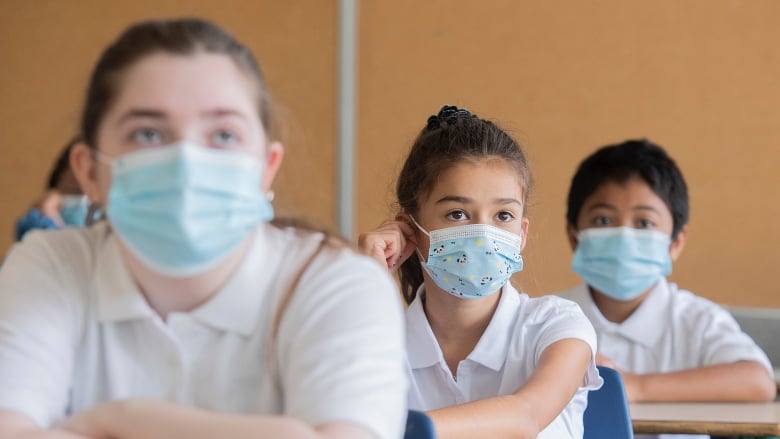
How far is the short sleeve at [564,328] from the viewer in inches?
82.4

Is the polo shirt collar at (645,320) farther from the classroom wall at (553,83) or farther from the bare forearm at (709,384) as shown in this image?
the classroom wall at (553,83)

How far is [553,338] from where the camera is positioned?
82.1 inches

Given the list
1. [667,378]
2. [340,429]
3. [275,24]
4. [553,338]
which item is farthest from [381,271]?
[275,24]

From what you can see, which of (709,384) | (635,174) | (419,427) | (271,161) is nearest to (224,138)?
(271,161)

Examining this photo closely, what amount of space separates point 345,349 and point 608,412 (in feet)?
3.42

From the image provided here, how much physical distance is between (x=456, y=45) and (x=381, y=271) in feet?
12.8

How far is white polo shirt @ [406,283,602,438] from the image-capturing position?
2.13 metres

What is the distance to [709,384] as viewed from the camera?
2771 mm

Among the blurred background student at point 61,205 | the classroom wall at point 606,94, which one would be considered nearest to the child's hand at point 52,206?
the blurred background student at point 61,205

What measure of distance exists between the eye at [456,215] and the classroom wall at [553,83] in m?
2.12

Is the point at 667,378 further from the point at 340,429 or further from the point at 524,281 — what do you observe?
the point at 340,429

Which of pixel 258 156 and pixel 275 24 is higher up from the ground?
pixel 275 24

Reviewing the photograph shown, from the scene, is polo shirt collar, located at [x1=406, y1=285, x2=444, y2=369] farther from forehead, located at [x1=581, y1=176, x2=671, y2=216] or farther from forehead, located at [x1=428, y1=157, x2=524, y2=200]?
forehead, located at [x1=581, y1=176, x2=671, y2=216]

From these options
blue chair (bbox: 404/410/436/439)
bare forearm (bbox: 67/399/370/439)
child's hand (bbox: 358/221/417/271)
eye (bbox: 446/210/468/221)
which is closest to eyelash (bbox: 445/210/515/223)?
eye (bbox: 446/210/468/221)
